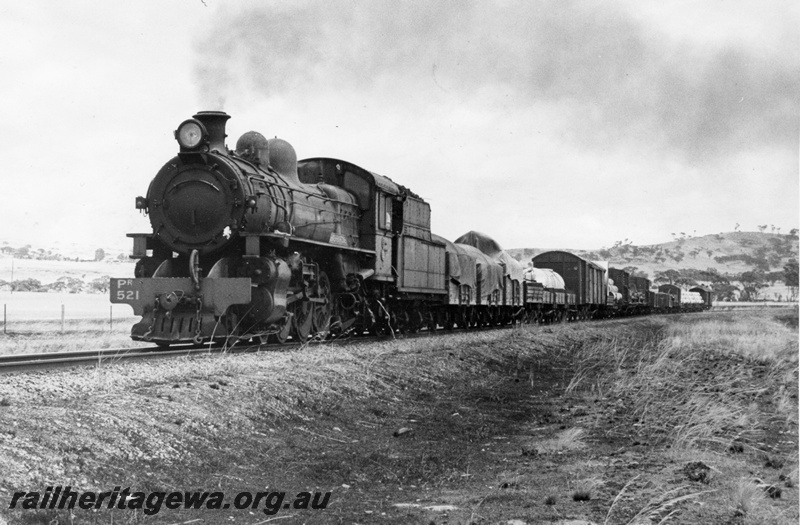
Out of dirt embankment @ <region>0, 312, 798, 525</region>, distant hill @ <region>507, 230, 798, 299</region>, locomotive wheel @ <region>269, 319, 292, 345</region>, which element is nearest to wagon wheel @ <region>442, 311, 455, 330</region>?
locomotive wheel @ <region>269, 319, 292, 345</region>

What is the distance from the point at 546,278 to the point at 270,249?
85.6 feet

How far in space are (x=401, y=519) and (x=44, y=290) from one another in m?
54.0

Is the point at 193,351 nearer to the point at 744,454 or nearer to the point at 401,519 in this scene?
the point at 401,519

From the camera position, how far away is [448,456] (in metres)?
7.93

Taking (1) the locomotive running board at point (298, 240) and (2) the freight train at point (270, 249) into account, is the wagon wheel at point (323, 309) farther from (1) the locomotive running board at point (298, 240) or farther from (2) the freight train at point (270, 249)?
(1) the locomotive running board at point (298, 240)

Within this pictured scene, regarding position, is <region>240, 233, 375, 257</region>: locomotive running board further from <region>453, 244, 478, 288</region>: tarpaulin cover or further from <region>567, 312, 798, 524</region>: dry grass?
<region>453, 244, 478, 288</region>: tarpaulin cover

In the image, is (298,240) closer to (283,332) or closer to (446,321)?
(283,332)

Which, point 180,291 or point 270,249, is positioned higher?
point 270,249

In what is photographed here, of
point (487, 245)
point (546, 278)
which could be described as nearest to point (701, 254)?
point (546, 278)

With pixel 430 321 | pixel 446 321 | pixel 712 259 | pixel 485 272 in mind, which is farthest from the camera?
pixel 712 259

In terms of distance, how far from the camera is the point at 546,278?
3788cm

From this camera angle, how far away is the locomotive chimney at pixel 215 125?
13.6 metres

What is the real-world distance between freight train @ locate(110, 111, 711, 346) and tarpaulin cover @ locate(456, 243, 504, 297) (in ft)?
12.3

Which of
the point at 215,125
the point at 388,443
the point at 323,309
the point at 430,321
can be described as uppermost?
the point at 215,125
